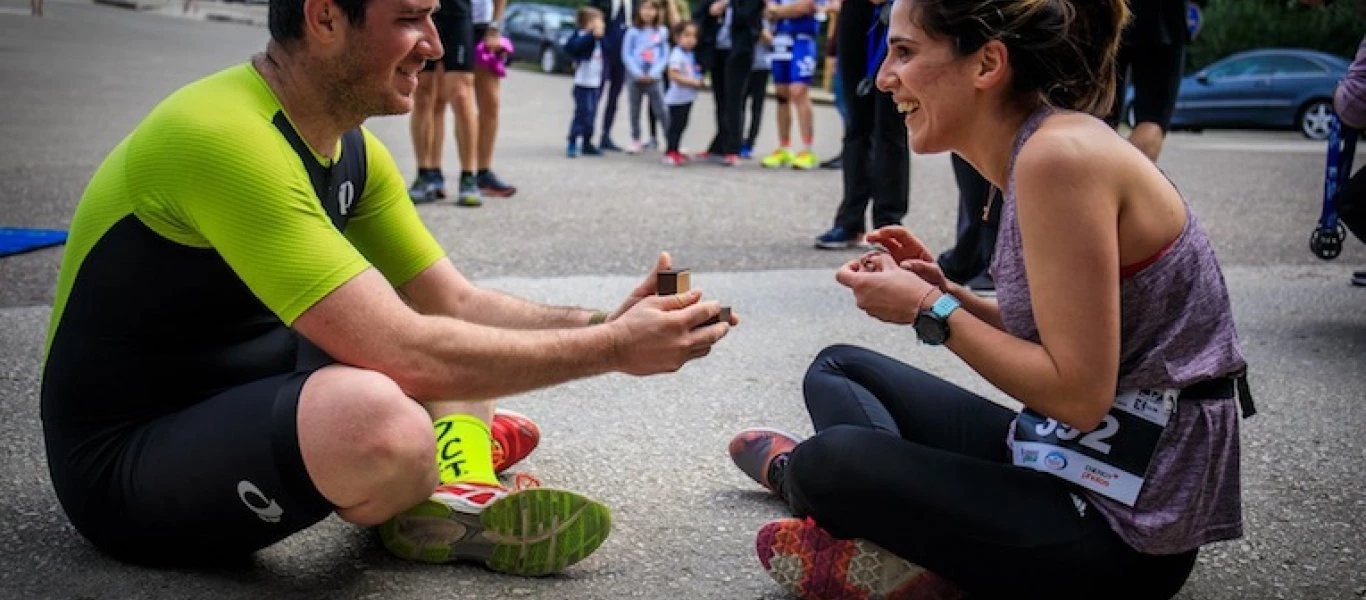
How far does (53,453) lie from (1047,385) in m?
1.81

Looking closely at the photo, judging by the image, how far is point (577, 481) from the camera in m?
3.38

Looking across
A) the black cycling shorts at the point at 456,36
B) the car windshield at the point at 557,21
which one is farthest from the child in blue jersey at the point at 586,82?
the car windshield at the point at 557,21

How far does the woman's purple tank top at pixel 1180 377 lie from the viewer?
7.45 ft

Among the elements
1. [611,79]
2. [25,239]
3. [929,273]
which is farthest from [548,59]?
[929,273]

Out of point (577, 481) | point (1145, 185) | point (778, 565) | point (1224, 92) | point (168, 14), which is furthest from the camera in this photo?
point (1224, 92)

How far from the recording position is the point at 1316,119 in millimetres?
18203

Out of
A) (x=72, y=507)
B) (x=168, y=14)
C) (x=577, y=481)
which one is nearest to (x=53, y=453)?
(x=72, y=507)

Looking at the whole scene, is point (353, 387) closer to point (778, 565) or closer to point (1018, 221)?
point (778, 565)

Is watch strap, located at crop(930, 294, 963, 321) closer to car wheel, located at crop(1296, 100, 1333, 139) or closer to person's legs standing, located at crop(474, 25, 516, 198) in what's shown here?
person's legs standing, located at crop(474, 25, 516, 198)

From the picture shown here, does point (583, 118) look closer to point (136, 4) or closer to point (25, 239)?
point (136, 4)

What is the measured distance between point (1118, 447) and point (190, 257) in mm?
1637

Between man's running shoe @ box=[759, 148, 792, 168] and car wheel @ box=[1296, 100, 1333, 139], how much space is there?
9.54 metres

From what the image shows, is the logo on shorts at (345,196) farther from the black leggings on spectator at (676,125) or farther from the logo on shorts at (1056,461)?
the black leggings on spectator at (676,125)

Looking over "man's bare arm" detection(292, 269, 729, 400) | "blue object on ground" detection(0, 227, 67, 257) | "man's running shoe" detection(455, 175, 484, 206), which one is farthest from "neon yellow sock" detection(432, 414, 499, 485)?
"man's running shoe" detection(455, 175, 484, 206)
